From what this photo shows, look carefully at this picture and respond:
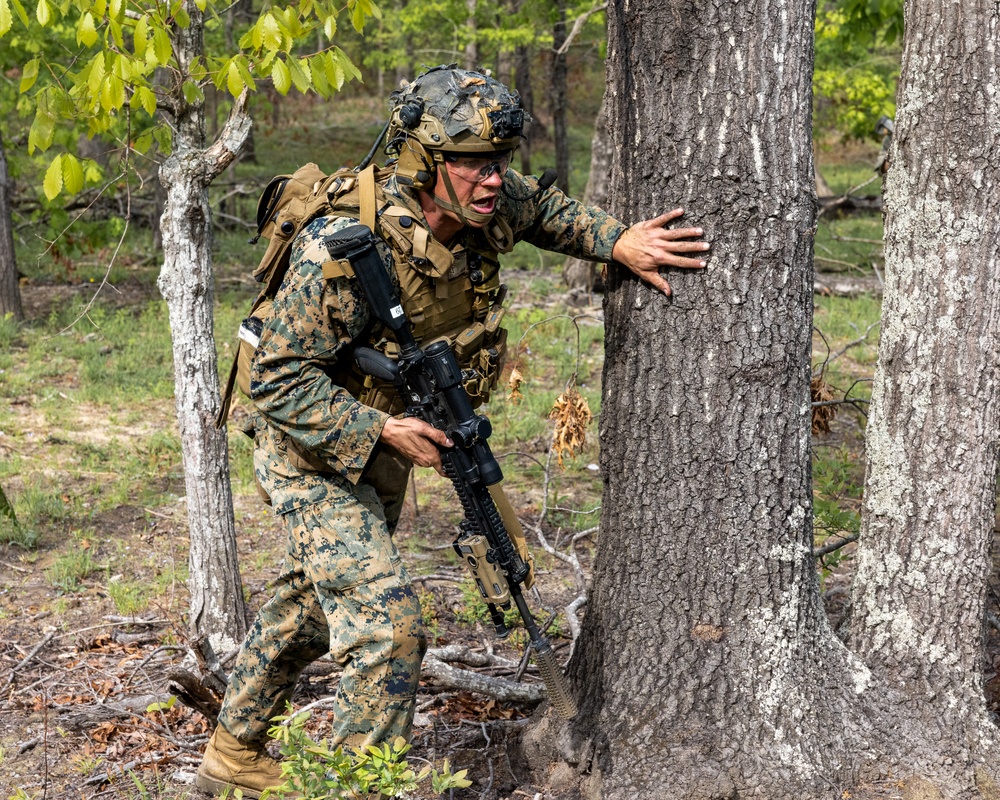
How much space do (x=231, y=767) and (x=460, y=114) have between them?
2.34 m

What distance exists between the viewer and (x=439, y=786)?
2502mm

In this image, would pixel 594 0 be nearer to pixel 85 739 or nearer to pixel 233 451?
pixel 233 451

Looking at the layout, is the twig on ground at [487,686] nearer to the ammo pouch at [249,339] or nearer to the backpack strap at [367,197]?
the ammo pouch at [249,339]

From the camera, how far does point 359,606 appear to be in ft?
10.1

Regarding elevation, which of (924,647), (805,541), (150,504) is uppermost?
(805,541)

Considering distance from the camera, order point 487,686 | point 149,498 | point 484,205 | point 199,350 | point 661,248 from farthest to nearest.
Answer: point 149,498, point 199,350, point 487,686, point 484,205, point 661,248

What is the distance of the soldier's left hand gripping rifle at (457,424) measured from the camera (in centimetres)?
296

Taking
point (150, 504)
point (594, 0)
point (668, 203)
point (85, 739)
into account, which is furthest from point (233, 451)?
point (594, 0)

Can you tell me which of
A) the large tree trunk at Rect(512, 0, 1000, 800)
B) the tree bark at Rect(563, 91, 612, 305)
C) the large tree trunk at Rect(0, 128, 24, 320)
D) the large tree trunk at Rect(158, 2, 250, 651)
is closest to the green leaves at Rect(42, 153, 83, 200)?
the large tree trunk at Rect(158, 2, 250, 651)

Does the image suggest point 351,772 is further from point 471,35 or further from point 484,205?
point 471,35

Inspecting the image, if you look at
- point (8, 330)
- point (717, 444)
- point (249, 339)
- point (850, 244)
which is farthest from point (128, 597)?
point (850, 244)

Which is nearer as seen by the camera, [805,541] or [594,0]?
[805,541]

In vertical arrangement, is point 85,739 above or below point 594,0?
below

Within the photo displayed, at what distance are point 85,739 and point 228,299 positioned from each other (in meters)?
7.26
